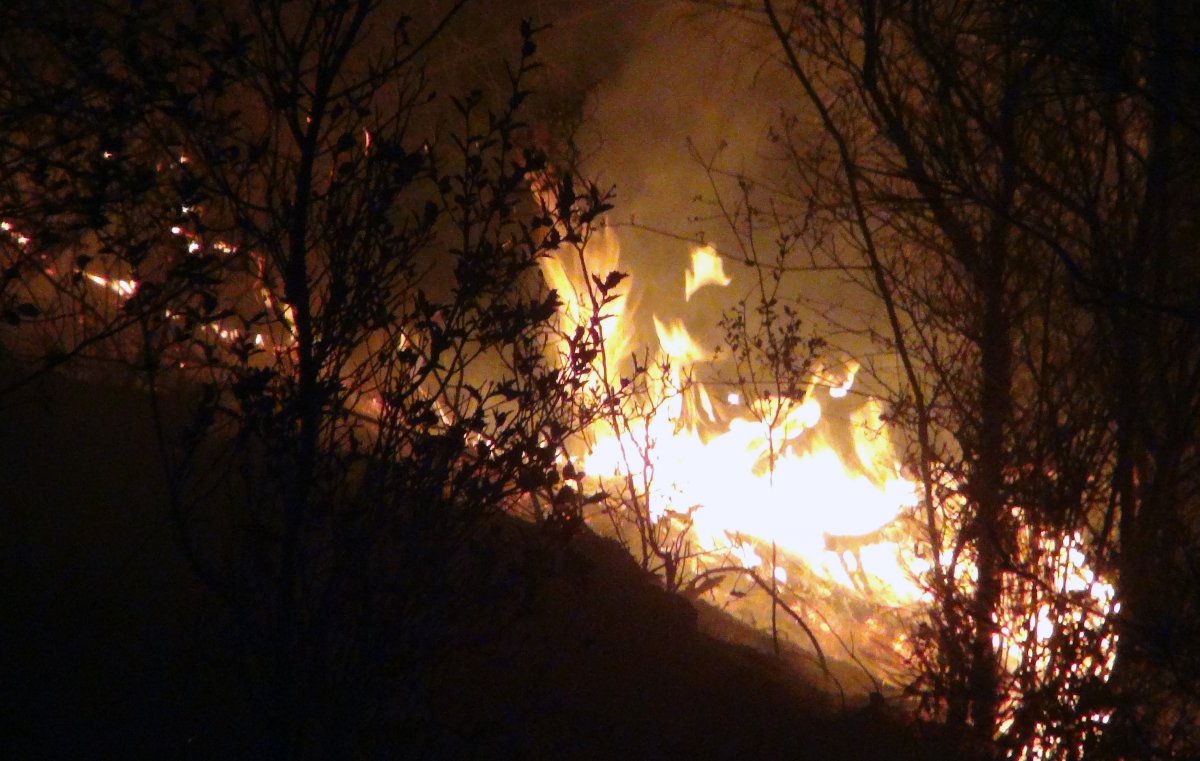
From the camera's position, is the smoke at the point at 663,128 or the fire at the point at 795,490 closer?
the fire at the point at 795,490

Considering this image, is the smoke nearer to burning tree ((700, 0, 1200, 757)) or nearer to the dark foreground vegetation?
burning tree ((700, 0, 1200, 757))

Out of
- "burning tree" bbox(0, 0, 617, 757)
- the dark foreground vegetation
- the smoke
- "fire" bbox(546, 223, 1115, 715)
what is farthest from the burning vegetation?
the smoke

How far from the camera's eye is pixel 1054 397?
6133 mm

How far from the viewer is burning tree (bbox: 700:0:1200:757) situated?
5215mm

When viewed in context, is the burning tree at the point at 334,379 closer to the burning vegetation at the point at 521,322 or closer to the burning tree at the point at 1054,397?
the burning vegetation at the point at 521,322

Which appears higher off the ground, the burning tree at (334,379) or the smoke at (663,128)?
the smoke at (663,128)

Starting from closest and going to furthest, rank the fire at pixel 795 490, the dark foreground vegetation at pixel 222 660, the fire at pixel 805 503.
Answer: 1. the dark foreground vegetation at pixel 222 660
2. the fire at pixel 805 503
3. the fire at pixel 795 490

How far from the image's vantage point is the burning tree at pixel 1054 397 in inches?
205

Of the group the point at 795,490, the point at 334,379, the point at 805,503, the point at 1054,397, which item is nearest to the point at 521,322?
the point at 334,379

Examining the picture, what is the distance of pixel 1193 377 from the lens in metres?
5.46

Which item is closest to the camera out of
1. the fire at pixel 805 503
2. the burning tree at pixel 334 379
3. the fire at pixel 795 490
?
the burning tree at pixel 334 379

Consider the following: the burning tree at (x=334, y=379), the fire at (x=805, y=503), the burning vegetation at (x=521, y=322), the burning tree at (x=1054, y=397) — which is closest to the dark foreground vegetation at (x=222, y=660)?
the burning tree at (x=334, y=379)

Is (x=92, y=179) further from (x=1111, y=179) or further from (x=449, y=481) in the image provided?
(x=1111, y=179)

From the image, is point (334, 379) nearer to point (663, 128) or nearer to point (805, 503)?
point (805, 503)
